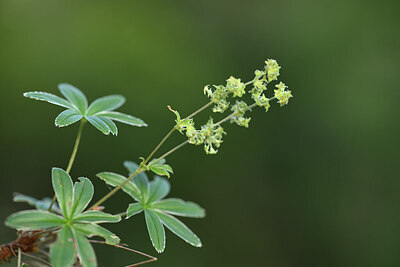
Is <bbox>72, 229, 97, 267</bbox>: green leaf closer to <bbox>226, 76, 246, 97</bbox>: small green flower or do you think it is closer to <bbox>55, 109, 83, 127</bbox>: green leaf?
<bbox>55, 109, 83, 127</bbox>: green leaf

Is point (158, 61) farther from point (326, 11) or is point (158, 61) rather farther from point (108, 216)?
point (108, 216)

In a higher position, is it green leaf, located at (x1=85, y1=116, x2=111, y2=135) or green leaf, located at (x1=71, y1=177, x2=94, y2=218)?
green leaf, located at (x1=85, y1=116, x2=111, y2=135)

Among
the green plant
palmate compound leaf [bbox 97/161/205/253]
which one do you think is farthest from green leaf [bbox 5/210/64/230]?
palmate compound leaf [bbox 97/161/205/253]

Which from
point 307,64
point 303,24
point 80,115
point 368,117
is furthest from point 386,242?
point 80,115

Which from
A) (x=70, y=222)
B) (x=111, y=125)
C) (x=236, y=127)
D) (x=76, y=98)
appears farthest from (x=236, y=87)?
(x=236, y=127)

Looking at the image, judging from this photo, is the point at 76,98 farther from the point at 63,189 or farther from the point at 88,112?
the point at 63,189

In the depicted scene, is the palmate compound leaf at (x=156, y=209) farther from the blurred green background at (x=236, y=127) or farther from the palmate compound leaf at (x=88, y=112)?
the blurred green background at (x=236, y=127)
